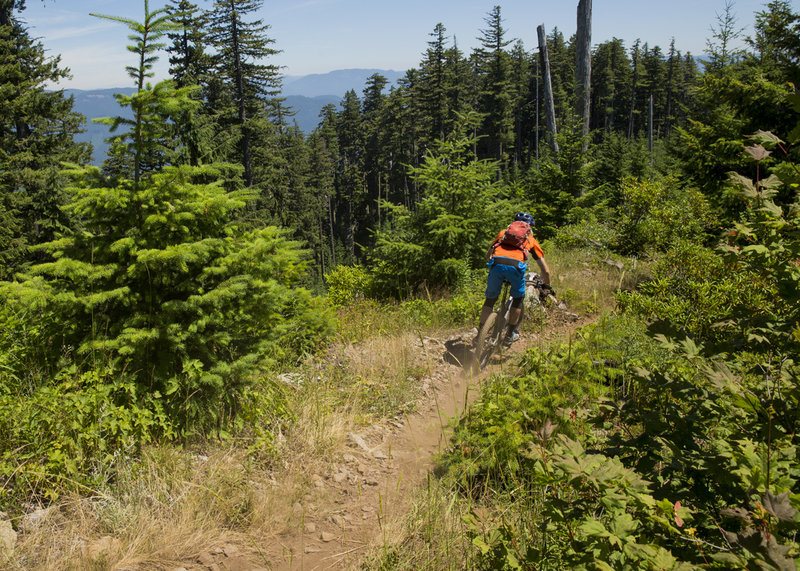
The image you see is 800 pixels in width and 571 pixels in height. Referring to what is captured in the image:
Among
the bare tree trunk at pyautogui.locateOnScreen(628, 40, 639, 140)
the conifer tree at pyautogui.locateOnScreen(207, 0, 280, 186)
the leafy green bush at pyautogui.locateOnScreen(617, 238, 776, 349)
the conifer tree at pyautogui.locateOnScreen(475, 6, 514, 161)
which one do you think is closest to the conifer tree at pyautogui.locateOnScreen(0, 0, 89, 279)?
the conifer tree at pyautogui.locateOnScreen(207, 0, 280, 186)

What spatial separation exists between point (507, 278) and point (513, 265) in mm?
208

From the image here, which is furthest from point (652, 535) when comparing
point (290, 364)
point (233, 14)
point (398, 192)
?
point (398, 192)

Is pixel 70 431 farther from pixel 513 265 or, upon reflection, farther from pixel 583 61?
pixel 583 61

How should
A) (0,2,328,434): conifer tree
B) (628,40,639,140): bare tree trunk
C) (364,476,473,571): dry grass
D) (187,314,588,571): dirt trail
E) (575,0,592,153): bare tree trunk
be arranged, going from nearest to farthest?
1. (364,476,473,571): dry grass
2. (187,314,588,571): dirt trail
3. (0,2,328,434): conifer tree
4. (575,0,592,153): bare tree trunk
5. (628,40,639,140): bare tree trunk

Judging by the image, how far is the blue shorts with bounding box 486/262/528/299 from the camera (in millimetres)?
6176

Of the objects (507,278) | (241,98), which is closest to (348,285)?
(507,278)

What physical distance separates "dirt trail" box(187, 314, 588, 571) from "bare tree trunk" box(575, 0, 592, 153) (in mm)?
10456

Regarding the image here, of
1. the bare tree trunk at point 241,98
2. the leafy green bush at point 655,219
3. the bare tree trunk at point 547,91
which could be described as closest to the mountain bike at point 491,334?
the leafy green bush at point 655,219

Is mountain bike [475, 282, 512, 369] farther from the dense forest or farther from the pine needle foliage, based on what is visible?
the pine needle foliage

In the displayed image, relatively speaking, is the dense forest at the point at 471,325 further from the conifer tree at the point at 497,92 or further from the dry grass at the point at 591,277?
the conifer tree at the point at 497,92

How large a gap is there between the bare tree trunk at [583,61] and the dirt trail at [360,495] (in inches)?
412

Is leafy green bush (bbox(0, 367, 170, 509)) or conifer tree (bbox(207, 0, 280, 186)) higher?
conifer tree (bbox(207, 0, 280, 186))

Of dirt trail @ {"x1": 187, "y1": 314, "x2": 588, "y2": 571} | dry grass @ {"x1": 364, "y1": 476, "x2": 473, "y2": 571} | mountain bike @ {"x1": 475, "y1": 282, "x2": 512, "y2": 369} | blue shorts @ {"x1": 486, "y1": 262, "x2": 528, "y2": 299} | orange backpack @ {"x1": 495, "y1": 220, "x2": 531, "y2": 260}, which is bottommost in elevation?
dirt trail @ {"x1": 187, "y1": 314, "x2": 588, "y2": 571}

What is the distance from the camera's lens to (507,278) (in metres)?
6.26
